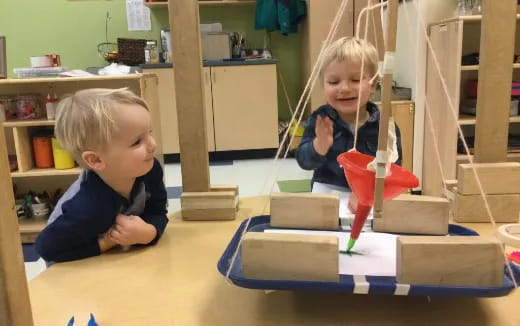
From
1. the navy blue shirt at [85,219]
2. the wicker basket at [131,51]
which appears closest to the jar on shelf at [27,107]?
the wicker basket at [131,51]

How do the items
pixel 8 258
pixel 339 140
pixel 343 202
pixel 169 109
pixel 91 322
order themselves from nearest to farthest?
pixel 8 258
pixel 91 322
pixel 343 202
pixel 339 140
pixel 169 109

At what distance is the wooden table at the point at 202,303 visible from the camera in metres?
0.48

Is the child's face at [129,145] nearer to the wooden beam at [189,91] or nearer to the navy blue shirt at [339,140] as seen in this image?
the wooden beam at [189,91]

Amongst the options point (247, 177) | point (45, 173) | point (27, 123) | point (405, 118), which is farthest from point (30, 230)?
point (405, 118)

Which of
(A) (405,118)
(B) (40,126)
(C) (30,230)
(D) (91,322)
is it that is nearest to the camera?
(D) (91,322)

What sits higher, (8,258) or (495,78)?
(495,78)

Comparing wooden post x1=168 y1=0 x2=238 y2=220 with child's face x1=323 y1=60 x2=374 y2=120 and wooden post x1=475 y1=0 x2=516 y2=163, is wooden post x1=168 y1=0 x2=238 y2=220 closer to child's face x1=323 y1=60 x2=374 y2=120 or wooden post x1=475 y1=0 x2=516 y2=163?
child's face x1=323 y1=60 x2=374 y2=120

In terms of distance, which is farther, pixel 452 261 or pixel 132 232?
pixel 132 232

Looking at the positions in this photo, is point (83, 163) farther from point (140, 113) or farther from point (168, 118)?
point (168, 118)

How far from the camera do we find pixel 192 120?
828 mm

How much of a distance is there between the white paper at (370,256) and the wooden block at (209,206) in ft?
0.68

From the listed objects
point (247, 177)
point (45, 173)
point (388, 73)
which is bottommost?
point (247, 177)

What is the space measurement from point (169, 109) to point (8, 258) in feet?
9.77

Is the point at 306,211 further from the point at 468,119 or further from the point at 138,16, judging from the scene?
the point at 138,16
